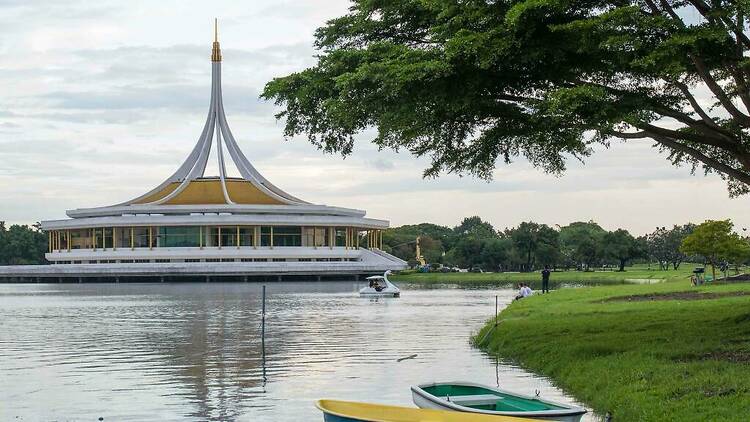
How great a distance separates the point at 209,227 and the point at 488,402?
9376 cm

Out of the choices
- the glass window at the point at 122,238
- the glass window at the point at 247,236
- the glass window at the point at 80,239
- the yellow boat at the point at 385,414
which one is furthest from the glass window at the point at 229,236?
the yellow boat at the point at 385,414

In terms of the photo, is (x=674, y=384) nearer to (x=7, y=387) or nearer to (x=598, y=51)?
(x=598, y=51)

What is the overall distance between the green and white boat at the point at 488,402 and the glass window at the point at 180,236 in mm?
93537

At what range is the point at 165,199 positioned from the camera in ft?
347

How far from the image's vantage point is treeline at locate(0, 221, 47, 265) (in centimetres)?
13159

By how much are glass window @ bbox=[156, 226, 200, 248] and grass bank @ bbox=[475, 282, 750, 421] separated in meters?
76.2

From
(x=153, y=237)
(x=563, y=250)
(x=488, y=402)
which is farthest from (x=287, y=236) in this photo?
(x=488, y=402)

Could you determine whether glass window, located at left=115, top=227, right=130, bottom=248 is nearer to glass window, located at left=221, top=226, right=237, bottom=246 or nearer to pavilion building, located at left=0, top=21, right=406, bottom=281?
pavilion building, located at left=0, top=21, right=406, bottom=281

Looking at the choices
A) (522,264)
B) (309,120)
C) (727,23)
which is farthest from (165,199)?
(727,23)

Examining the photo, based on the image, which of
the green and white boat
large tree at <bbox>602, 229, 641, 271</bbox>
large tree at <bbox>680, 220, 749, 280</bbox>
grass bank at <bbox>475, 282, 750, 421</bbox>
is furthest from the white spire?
the green and white boat

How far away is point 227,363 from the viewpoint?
22938 mm

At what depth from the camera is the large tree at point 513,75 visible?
17.3m

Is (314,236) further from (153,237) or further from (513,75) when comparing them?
(513,75)

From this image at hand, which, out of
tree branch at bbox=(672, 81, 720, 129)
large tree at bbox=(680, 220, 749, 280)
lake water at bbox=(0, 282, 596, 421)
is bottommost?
lake water at bbox=(0, 282, 596, 421)
